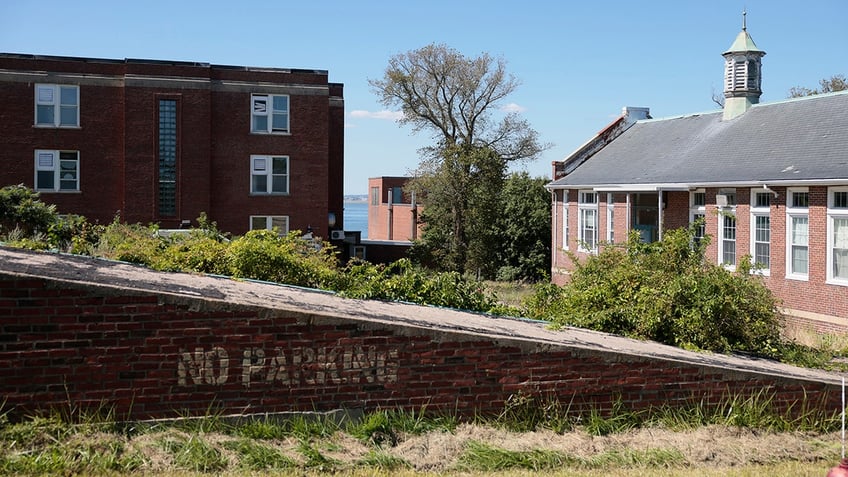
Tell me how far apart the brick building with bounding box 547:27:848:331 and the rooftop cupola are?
4cm

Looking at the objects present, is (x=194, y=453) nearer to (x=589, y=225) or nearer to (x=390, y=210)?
(x=589, y=225)

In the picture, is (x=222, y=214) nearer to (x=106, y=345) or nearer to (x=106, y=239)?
(x=106, y=239)

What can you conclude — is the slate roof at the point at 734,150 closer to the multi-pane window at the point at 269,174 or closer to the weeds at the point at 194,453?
the multi-pane window at the point at 269,174

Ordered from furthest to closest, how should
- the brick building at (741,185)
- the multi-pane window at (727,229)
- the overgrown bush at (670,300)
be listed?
the multi-pane window at (727,229) < the brick building at (741,185) < the overgrown bush at (670,300)

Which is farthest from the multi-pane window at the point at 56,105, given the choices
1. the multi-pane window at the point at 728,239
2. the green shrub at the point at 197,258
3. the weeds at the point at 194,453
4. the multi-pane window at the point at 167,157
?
the weeds at the point at 194,453

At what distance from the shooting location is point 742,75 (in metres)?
31.9

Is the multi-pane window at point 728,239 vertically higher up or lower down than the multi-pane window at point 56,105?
lower down

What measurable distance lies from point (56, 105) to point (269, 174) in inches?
346

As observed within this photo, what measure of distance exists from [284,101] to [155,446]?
29393mm

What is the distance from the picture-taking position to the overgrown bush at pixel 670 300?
11.6 m

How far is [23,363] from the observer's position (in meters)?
8.20

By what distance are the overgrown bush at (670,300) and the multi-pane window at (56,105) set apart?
26.9 m

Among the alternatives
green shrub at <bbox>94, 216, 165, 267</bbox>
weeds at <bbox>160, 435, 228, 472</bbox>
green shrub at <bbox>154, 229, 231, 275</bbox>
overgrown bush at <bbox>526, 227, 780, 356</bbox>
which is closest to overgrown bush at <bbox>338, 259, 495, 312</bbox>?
overgrown bush at <bbox>526, 227, 780, 356</bbox>

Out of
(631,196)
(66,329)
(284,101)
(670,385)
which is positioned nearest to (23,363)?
(66,329)
